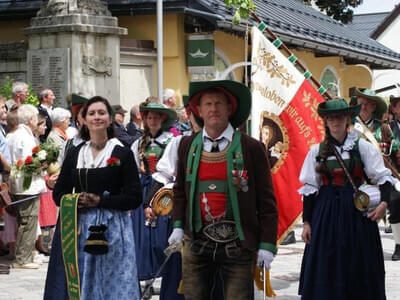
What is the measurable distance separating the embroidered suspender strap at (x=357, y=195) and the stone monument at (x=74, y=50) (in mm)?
9516

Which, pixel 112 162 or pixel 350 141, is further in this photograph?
pixel 350 141

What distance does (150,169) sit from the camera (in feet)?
29.7

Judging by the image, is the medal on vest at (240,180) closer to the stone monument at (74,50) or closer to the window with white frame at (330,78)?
the stone monument at (74,50)

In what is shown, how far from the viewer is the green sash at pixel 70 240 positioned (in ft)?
21.5

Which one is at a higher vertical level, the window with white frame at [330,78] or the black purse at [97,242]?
the window with white frame at [330,78]

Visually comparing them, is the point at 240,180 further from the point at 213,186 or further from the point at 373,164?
the point at 373,164

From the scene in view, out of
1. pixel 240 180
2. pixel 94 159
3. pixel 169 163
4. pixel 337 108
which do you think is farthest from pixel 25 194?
A: pixel 240 180

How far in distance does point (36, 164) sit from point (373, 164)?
4.63 m

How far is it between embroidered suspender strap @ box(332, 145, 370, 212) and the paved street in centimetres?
213

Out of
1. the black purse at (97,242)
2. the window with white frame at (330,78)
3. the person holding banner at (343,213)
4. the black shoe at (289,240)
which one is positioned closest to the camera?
the black purse at (97,242)

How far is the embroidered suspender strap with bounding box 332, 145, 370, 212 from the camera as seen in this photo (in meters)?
7.02

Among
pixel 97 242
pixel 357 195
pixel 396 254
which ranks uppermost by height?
pixel 357 195

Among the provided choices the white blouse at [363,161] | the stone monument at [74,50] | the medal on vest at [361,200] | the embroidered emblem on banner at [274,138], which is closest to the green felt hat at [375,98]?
the embroidered emblem on banner at [274,138]

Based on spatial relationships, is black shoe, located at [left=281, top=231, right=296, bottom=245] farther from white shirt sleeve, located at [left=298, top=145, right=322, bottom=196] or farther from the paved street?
white shirt sleeve, located at [left=298, top=145, right=322, bottom=196]
